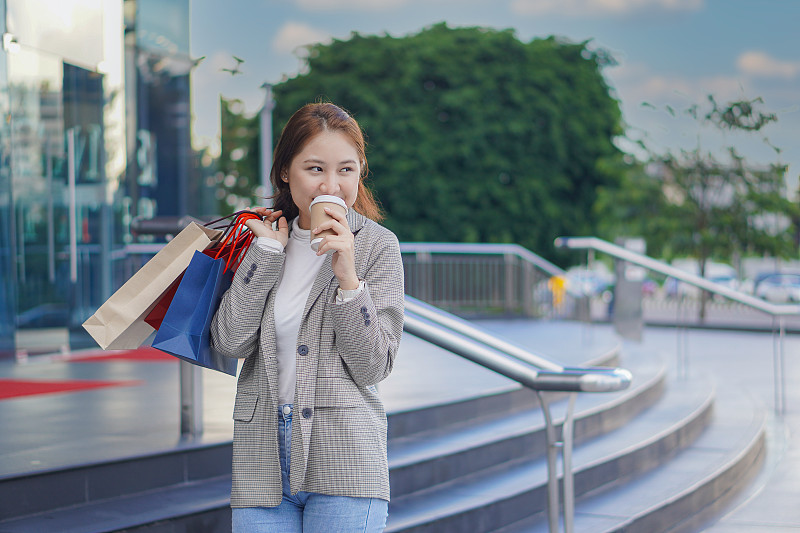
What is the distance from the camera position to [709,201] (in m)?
20.1

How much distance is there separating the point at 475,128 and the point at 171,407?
17.7 meters

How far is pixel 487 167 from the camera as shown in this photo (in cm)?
2191

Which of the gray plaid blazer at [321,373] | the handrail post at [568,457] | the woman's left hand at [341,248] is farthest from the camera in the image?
the handrail post at [568,457]

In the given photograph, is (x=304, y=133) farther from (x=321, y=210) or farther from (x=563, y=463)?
(x=563, y=463)

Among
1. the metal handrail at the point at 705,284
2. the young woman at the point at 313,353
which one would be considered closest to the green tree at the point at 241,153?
the metal handrail at the point at 705,284

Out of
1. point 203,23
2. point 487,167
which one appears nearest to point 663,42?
point 487,167

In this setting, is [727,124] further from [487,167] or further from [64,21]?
[64,21]

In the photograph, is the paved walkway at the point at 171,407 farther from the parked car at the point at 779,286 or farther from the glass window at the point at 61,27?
the parked car at the point at 779,286

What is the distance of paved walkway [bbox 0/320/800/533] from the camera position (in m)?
3.80

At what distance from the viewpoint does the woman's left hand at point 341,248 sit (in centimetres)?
161

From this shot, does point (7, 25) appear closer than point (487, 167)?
Yes

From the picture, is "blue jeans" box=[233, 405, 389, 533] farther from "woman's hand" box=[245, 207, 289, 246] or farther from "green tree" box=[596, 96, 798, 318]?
"green tree" box=[596, 96, 798, 318]

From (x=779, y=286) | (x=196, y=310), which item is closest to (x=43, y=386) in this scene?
(x=196, y=310)

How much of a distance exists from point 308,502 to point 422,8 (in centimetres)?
2922
